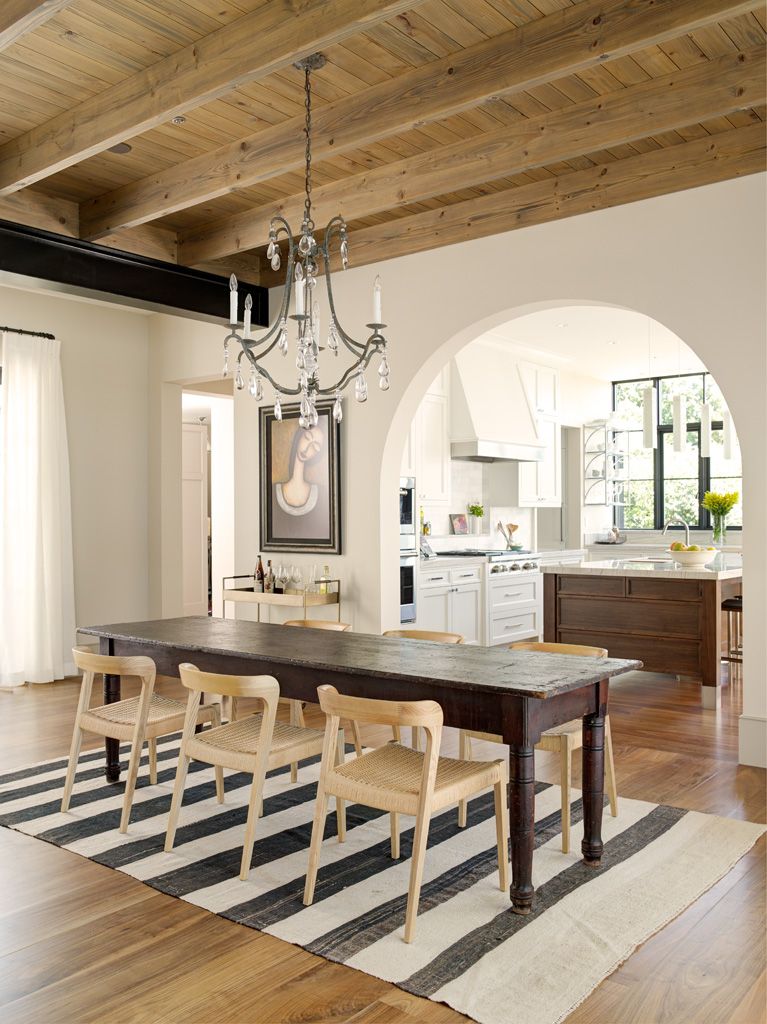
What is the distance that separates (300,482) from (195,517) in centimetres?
445

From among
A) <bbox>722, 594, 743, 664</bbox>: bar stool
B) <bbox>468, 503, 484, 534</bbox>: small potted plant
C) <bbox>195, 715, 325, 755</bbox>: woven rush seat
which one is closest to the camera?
<bbox>195, 715, 325, 755</bbox>: woven rush seat

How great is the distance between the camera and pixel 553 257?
5.04 metres

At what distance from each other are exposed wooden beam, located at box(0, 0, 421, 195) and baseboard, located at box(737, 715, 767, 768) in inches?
140

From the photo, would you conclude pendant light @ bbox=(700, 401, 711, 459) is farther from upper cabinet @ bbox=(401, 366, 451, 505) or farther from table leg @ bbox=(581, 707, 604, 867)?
table leg @ bbox=(581, 707, 604, 867)

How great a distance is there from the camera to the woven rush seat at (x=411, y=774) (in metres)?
2.78

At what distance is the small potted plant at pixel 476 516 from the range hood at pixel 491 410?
48cm

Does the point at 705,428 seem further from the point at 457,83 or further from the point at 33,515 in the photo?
the point at 33,515

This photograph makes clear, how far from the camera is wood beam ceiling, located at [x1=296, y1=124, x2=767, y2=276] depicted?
14.1 ft

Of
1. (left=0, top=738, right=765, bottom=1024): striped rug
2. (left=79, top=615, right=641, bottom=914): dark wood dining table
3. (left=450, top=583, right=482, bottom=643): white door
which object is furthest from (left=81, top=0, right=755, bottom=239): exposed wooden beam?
(left=450, top=583, right=482, bottom=643): white door

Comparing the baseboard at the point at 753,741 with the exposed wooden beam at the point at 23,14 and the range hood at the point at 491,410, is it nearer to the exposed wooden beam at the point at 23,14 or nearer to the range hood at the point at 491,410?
the range hood at the point at 491,410

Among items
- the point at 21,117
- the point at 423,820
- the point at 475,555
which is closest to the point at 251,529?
the point at 475,555

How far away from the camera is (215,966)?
249cm

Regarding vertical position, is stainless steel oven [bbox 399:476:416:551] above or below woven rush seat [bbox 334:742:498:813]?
above

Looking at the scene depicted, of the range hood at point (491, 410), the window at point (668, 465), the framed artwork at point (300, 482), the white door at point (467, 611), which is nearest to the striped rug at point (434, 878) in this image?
the framed artwork at point (300, 482)
